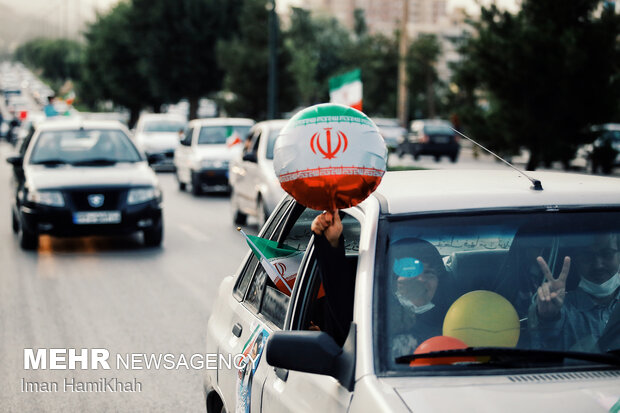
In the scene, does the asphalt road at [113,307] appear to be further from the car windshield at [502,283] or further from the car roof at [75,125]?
the car windshield at [502,283]

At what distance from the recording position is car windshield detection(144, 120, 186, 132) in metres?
31.3

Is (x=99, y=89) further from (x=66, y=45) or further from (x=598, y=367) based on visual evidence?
(x=66, y=45)

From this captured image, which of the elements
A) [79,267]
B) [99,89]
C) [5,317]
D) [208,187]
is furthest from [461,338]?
[99,89]

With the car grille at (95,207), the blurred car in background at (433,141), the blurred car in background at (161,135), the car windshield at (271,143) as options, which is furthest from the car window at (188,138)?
the blurred car in background at (433,141)

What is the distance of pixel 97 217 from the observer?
12977mm

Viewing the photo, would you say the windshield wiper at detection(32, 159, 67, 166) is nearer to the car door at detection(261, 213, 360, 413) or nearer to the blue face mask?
the car door at detection(261, 213, 360, 413)

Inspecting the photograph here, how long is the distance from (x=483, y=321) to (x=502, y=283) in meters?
0.18

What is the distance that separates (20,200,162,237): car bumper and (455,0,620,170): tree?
14624 millimetres

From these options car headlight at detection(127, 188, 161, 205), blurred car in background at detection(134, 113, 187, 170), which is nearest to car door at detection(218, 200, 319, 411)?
car headlight at detection(127, 188, 161, 205)

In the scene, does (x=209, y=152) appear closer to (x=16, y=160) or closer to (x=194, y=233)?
(x=194, y=233)

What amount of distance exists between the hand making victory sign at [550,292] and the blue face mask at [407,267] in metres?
0.37

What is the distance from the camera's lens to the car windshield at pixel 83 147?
45.3 feet

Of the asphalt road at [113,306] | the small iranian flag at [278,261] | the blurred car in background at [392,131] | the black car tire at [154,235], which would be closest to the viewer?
the small iranian flag at [278,261]

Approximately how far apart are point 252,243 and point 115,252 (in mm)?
9795
